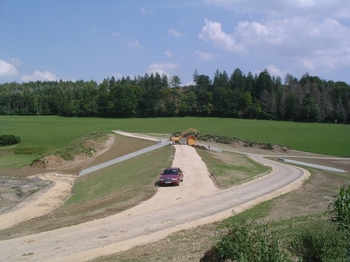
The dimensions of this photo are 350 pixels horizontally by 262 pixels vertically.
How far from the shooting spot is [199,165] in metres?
41.8

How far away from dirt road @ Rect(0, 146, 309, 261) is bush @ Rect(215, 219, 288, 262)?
7.30m

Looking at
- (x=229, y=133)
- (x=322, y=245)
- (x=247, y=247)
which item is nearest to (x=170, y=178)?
(x=322, y=245)

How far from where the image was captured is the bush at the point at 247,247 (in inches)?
326

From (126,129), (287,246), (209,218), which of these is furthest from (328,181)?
(126,129)

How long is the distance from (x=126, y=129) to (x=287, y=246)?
9887cm

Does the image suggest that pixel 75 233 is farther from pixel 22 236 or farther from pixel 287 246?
pixel 287 246

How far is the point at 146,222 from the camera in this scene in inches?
781

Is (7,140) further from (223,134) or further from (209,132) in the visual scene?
(223,134)

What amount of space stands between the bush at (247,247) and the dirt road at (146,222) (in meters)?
7.30

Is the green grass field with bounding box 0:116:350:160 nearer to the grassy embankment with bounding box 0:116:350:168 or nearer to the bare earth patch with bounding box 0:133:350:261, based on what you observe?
the grassy embankment with bounding box 0:116:350:168

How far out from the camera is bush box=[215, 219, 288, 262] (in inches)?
326

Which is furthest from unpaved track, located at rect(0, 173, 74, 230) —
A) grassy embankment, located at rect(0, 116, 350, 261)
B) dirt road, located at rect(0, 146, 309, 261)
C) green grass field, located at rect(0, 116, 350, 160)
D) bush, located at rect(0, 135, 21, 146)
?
bush, located at rect(0, 135, 21, 146)

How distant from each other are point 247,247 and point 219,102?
458 feet

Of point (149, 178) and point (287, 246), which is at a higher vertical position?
point (287, 246)
